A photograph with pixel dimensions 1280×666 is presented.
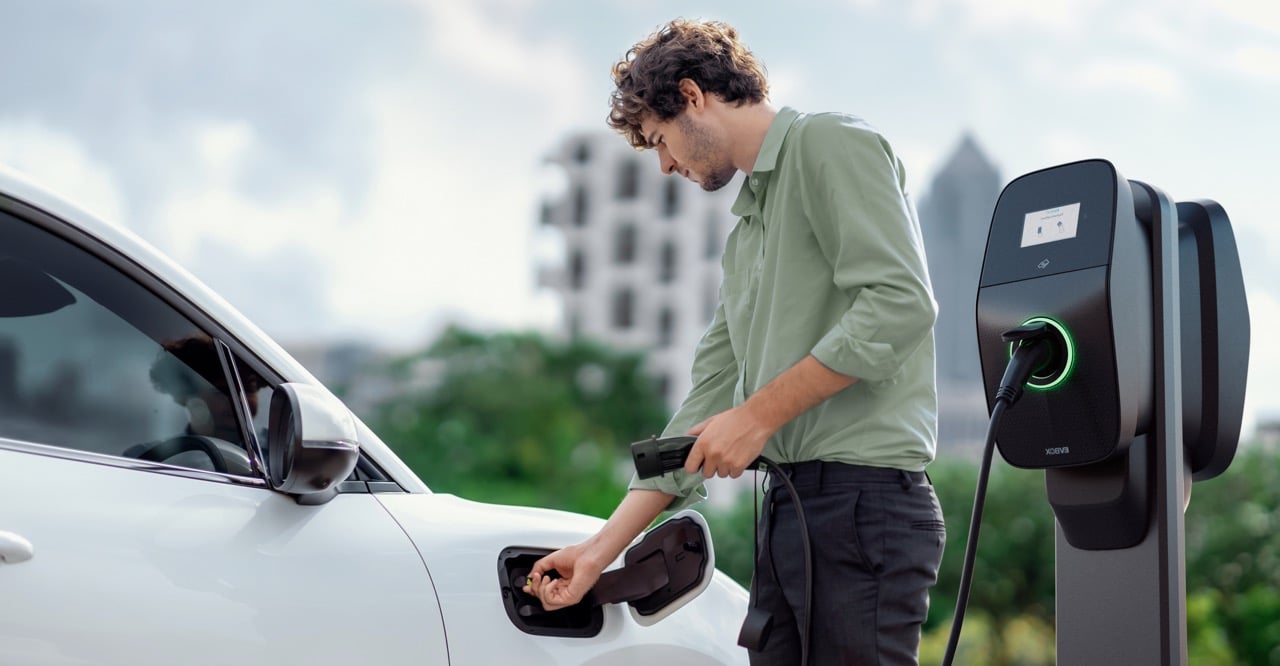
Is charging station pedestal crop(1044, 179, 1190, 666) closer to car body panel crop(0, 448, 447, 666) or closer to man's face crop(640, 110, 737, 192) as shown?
man's face crop(640, 110, 737, 192)

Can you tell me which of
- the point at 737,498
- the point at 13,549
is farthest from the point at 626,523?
the point at 737,498

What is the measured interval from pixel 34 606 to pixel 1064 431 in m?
1.54

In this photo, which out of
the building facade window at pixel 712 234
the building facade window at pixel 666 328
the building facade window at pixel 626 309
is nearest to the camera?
the building facade window at pixel 712 234

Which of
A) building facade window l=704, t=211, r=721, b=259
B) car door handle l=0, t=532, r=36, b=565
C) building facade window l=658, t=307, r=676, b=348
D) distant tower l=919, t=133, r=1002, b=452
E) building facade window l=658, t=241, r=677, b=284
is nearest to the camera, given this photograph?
car door handle l=0, t=532, r=36, b=565

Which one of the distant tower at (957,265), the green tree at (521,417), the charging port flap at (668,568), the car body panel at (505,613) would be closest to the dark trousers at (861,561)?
the charging port flap at (668,568)

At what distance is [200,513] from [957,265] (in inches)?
1838

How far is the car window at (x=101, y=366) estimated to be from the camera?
6.07ft

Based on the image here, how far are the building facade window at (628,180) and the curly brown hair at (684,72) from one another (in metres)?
48.5

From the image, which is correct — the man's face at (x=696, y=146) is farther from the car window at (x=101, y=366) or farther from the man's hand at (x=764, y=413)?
the car window at (x=101, y=366)

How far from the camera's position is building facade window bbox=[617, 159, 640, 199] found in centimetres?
5082

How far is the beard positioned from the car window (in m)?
0.83

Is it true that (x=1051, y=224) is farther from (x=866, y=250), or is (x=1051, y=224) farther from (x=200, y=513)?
(x=200, y=513)

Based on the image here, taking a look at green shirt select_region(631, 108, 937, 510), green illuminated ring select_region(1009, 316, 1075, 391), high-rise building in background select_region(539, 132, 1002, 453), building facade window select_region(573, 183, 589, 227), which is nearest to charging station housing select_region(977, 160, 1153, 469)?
green illuminated ring select_region(1009, 316, 1075, 391)

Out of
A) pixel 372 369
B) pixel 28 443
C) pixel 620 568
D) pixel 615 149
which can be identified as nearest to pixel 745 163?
pixel 620 568
